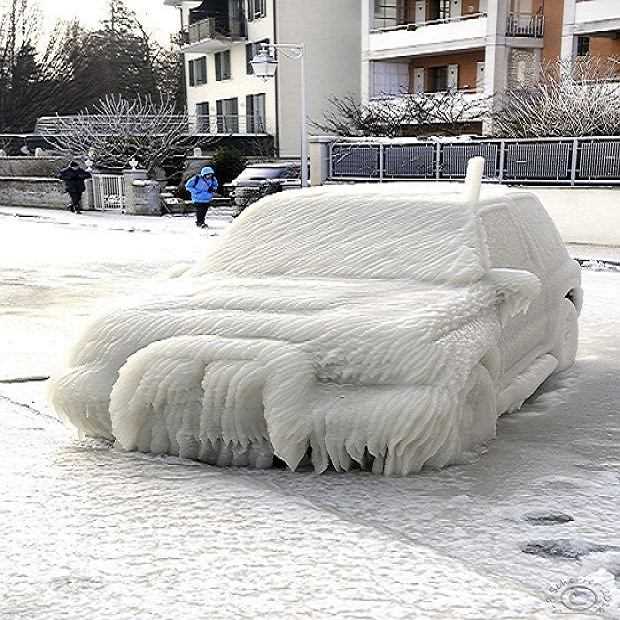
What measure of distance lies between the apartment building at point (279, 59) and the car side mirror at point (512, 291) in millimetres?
34626

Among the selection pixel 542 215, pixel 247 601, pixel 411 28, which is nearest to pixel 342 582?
pixel 247 601

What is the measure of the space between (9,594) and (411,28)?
34.5m

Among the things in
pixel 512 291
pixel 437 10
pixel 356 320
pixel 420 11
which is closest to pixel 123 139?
pixel 420 11

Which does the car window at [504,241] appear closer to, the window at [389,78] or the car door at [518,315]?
the car door at [518,315]

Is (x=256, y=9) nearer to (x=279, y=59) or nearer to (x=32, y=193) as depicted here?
(x=279, y=59)

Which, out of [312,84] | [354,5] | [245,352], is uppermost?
[354,5]

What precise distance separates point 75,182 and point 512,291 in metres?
23.9

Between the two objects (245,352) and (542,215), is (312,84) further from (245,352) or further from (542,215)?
(245,352)

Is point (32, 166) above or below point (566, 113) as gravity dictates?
below

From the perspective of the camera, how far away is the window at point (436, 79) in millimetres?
36906

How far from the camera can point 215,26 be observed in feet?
135

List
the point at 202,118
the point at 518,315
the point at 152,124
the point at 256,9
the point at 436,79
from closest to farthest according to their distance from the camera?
the point at 518,315, the point at 152,124, the point at 436,79, the point at 256,9, the point at 202,118

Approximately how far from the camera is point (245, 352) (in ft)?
13.9

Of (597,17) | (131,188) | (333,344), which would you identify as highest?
(597,17)
